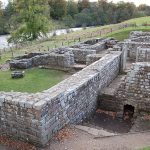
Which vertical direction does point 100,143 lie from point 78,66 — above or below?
below

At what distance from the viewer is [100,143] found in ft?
28.8

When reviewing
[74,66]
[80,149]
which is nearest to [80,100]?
[80,149]

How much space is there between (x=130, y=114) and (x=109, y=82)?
2.59 metres

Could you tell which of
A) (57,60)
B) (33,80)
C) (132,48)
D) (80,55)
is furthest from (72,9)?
(33,80)

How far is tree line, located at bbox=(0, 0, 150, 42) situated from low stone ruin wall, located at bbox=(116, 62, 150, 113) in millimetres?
35707

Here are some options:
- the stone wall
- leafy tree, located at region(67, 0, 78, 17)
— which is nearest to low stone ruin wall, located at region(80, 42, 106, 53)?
the stone wall

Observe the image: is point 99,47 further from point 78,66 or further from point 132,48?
point 78,66

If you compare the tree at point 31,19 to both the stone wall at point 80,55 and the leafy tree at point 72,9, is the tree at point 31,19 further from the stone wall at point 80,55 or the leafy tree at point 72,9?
the leafy tree at point 72,9

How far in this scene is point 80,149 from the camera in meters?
8.38

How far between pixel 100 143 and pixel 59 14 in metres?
74.0

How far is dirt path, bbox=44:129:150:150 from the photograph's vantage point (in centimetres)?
848

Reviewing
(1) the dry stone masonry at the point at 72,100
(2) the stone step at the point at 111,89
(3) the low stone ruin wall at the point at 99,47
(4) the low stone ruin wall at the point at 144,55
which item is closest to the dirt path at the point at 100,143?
(1) the dry stone masonry at the point at 72,100

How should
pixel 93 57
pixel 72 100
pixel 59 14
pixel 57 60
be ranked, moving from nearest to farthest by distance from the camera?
1. pixel 72 100
2. pixel 93 57
3. pixel 57 60
4. pixel 59 14

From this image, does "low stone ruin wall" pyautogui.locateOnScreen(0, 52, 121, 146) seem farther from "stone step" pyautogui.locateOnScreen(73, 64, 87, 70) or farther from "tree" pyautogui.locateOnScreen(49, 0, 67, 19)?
"tree" pyautogui.locateOnScreen(49, 0, 67, 19)
